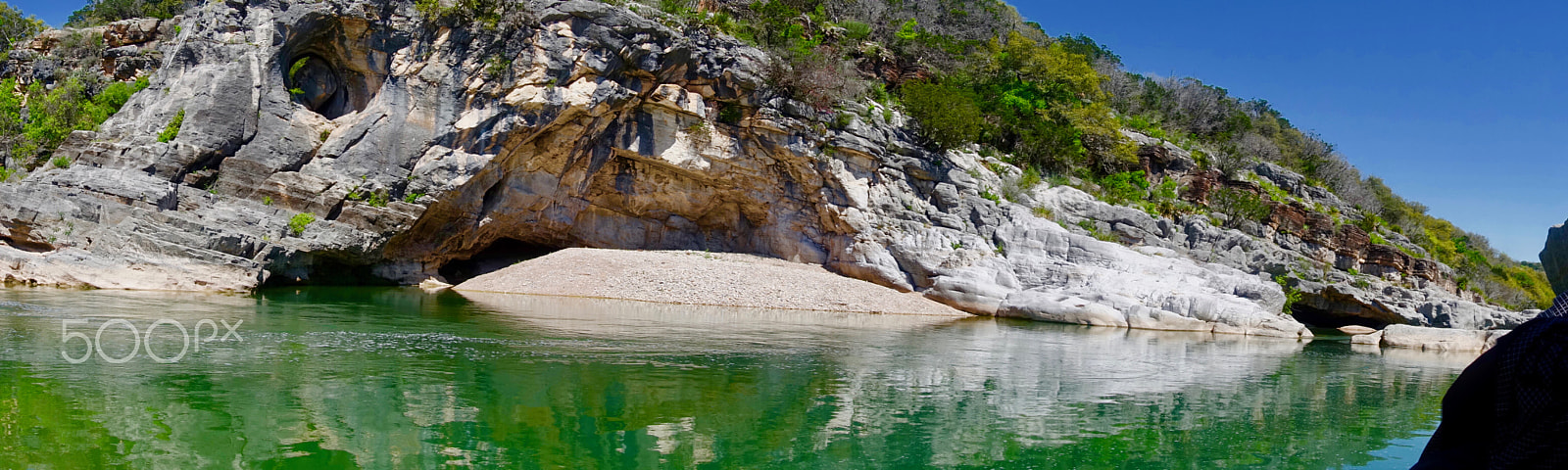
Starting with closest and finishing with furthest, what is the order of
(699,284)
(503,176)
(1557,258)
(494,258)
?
(1557,258) → (699,284) → (503,176) → (494,258)

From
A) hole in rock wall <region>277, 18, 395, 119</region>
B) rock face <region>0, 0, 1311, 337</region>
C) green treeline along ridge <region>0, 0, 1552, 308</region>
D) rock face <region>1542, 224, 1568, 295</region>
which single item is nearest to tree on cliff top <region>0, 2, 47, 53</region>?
green treeline along ridge <region>0, 0, 1552, 308</region>

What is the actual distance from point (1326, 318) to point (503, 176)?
3128 centimetres

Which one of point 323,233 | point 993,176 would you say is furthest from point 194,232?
point 993,176

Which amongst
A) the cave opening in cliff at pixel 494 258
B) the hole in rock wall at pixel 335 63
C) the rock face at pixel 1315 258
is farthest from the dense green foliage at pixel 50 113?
the rock face at pixel 1315 258

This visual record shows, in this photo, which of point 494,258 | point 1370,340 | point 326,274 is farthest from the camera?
point 494,258

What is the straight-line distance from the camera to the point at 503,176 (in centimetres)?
2817

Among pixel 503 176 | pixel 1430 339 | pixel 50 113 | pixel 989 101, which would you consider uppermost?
pixel 989 101

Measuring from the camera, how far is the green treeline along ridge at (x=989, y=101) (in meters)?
28.0

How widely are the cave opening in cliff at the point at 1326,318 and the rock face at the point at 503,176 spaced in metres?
5.70

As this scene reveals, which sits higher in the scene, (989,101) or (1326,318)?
(989,101)

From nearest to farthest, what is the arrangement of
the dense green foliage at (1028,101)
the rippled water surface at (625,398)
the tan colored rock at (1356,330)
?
the rippled water surface at (625,398) < the tan colored rock at (1356,330) < the dense green foliage at (1028,101)

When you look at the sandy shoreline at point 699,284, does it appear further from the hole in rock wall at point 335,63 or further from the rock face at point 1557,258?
the rock face at point 1557,258

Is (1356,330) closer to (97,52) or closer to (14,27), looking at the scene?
(97,52)

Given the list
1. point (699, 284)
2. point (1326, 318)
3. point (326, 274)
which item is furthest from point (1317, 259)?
point (326, 274)
